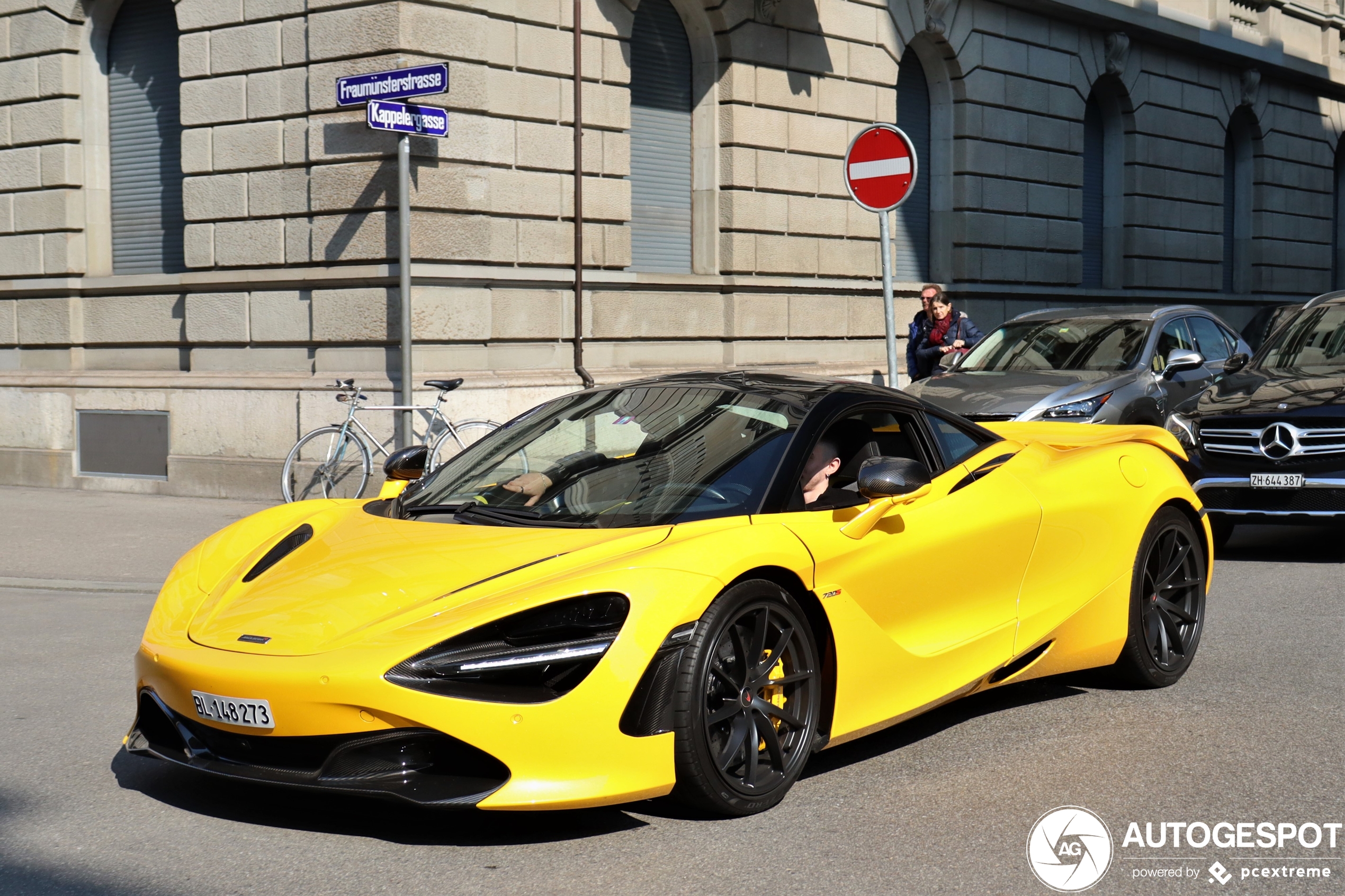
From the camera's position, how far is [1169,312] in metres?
→ 12.4

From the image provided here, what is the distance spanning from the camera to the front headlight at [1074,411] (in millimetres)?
10727

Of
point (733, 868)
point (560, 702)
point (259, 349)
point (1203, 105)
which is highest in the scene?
point (1203, 105)

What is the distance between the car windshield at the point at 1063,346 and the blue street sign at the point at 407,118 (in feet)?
15.4

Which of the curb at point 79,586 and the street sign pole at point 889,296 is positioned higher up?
the street sign pole at point 889,296

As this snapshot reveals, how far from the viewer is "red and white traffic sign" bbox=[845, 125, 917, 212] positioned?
10398 millimetres

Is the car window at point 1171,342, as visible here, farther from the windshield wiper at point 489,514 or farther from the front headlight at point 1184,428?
the windshield wiper at point 489,514

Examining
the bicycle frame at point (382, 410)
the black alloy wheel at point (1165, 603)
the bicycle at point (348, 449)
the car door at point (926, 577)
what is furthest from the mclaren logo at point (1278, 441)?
the bicycle frame at point (382, 410)

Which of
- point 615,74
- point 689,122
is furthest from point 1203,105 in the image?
point 615,74

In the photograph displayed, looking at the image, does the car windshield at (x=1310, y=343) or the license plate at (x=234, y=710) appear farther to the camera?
the car windshield at (x=1310, y=343)

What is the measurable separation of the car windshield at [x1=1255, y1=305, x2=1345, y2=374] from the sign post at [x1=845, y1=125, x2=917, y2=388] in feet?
9.29

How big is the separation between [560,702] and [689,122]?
12.9 meters

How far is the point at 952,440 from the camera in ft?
18.1

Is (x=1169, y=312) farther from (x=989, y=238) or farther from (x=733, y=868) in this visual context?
(x=733, y=868)

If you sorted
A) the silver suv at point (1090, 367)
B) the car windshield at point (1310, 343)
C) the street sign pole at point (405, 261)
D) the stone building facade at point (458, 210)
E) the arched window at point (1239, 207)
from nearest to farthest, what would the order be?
the car windshield at point (1310, 343) < the silver suv at point (1090, 367) < the street sign pole at point (405, 261) < the stone building facade at point (458, 210) < the arched window at point (1239, 207)
